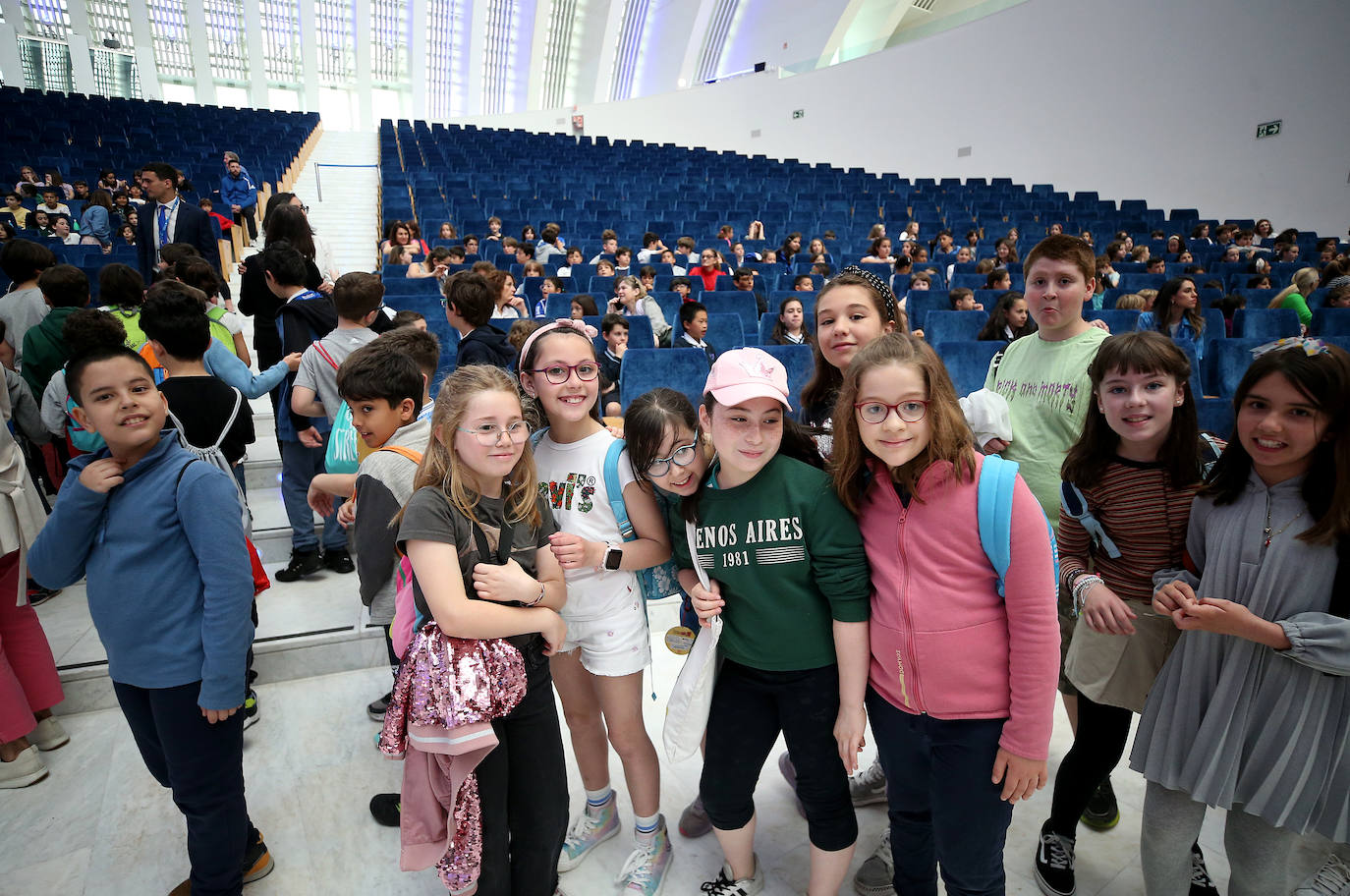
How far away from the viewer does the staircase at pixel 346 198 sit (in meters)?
7.84

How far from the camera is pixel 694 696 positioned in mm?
1297

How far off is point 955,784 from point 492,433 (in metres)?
1.03

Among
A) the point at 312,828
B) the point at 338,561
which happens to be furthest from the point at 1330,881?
the point at 338,561

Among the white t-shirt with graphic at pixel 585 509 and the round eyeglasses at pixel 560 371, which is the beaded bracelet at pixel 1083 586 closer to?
the white t-shirt with graphic at pixel 585 509

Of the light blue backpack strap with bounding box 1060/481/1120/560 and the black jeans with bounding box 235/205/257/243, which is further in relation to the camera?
the black jeans with bounding box 235/205/257/243

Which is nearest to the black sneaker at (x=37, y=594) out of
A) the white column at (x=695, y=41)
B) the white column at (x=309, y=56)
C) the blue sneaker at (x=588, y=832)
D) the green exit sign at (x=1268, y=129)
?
the blue sneaker at (x=588, y=832)

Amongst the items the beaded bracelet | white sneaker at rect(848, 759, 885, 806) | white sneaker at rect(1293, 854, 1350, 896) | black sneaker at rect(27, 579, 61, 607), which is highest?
the beaded bracelet

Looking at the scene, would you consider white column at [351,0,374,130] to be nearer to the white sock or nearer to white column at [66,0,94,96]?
white column at [66,0,94,96]

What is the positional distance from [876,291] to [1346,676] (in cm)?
106

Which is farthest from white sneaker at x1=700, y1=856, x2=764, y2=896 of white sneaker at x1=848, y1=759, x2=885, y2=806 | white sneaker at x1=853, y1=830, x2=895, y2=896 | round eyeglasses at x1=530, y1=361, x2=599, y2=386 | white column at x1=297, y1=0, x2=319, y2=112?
white column at x1=297, y1=0, x2=319, y2=112

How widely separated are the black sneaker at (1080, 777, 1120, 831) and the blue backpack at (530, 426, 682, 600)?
124 centimetres

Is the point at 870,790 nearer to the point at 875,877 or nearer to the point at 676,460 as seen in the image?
the point at 875,877

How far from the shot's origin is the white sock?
5.12 feet

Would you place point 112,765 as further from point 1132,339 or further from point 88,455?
point 1132,339
